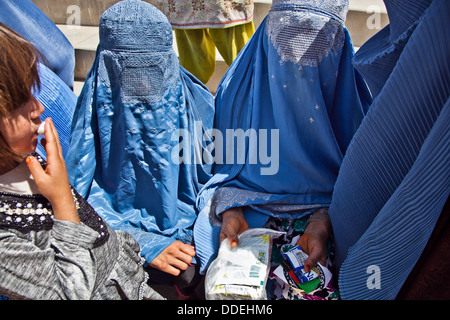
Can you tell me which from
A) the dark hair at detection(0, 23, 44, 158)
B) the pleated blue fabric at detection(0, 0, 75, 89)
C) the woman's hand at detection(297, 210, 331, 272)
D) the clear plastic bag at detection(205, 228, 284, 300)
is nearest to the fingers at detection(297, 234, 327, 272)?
the woman's hand at detection(297, 210, 331, 272)

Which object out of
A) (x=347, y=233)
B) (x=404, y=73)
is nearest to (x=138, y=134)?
(x=347, y=233)

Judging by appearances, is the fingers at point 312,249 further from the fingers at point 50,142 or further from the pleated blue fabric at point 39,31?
the pleated blue fabric at point 39,31

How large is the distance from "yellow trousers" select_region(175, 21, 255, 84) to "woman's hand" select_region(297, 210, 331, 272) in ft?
5.73

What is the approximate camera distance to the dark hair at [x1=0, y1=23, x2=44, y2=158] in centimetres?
83

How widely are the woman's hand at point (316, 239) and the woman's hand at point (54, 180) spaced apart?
0.78m

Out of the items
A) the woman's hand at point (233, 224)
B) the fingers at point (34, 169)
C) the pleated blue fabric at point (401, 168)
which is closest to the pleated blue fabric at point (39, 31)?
the fingers at point (34, 169)

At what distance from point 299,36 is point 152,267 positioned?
1.12 meters

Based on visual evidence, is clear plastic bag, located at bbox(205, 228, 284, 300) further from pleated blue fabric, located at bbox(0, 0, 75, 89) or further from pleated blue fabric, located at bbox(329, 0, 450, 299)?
pleated blue fabric, located at bbox(0, 0, 75, 89)

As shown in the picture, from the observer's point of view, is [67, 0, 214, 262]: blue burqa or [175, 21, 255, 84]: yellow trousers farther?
[175, 21, 255, 84]: yellow trousers

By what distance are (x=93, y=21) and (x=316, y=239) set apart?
143 inches

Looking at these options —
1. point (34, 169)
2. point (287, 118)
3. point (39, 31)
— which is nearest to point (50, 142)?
point (34, 169)

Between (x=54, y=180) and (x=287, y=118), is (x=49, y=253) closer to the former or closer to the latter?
(x=54, y=180)

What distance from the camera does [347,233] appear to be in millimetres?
1232
